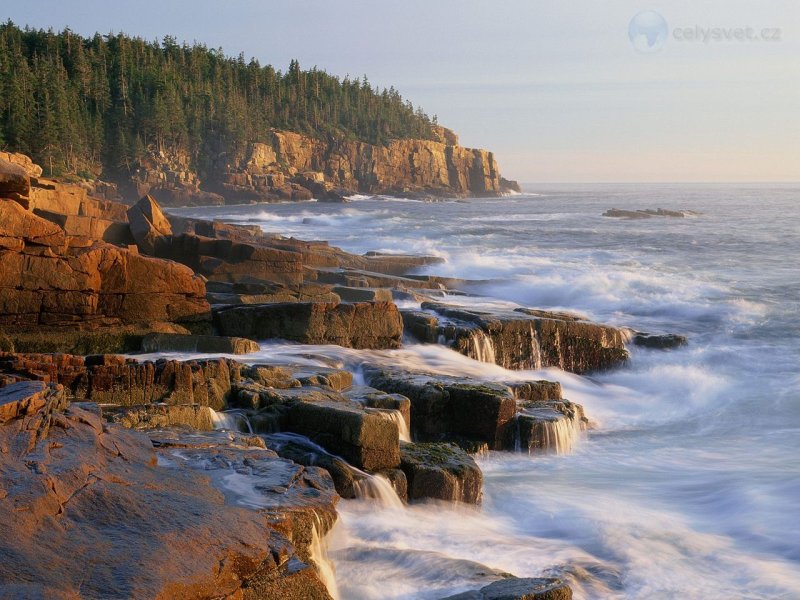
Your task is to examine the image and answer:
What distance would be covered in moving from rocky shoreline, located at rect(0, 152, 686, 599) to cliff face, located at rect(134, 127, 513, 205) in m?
67.7

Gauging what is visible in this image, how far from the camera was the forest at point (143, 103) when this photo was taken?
6419 cm

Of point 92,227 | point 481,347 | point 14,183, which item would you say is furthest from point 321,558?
point 92,227

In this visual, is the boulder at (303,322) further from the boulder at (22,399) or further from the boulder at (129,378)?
the boulder at (22,399)

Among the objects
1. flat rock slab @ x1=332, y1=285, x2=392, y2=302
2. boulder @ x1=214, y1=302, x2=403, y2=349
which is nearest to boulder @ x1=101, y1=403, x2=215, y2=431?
boulder @ x1=214, y1=302, x2=403, y2=349

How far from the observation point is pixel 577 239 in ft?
150

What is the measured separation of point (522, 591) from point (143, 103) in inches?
3476

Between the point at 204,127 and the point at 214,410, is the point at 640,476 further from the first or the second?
the point at 204,127

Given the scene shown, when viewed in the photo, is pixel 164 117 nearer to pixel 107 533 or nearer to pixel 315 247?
pixel 315 247

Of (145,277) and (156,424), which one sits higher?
(145,277)

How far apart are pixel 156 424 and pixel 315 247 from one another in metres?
17.0

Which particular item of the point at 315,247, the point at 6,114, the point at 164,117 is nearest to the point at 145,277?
the point at 315,247

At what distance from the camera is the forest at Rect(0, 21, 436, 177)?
64188 mm

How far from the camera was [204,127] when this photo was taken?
98.2 meters

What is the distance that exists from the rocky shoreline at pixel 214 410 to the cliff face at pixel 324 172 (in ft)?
222
